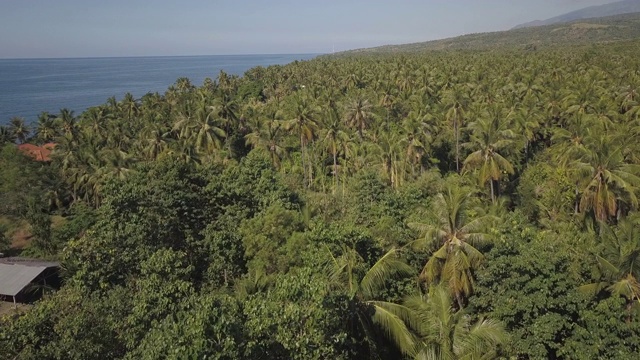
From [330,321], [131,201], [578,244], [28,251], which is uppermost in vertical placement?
[131,201]

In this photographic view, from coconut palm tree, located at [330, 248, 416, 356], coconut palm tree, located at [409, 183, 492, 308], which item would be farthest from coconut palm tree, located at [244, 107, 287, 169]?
coconut palm tree, located at [330, 248, 416, 356]

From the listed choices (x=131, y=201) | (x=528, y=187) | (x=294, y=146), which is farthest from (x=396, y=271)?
(x=294, y=146)

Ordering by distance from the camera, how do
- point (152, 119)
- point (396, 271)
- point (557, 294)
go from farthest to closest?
point (152, 119)
point (396, 271)
point (557, 294)

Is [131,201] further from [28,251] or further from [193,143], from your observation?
[193,143]

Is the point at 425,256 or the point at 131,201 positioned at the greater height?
the point at 131,201

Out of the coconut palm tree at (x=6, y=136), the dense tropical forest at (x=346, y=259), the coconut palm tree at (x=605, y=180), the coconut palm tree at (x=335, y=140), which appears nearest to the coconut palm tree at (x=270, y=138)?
the dense tropical forest at (x=346, y=259)

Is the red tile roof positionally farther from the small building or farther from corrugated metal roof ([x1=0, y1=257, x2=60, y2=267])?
the small building

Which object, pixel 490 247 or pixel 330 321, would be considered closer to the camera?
pixel 330 321

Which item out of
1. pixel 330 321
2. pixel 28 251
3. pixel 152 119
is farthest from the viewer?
pixel 152 119
